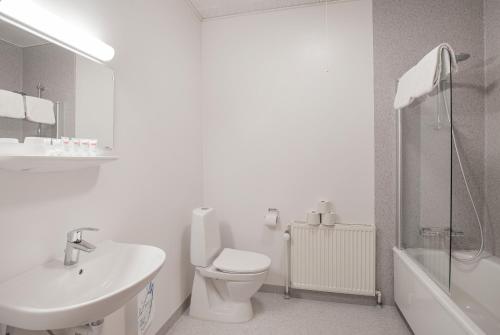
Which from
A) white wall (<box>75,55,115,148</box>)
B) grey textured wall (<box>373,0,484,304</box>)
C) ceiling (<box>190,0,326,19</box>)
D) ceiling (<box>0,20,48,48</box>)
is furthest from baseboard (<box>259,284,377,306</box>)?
ceiling (<box>190,0,326,19</box>)

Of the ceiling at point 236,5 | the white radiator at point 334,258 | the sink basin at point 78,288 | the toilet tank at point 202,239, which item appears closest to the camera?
the sink basin at point 78,288

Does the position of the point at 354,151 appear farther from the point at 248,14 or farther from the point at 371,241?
the point at 248,14

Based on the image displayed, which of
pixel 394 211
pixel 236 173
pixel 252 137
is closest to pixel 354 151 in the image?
pixel 394 211

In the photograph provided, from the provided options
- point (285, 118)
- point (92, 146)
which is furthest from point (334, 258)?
point (92, 146)

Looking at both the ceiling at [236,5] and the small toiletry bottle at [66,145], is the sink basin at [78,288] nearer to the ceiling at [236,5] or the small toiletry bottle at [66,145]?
the small toiletry bottle at [66,145]

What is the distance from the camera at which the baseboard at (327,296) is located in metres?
2.24

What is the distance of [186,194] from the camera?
2248 millimetres

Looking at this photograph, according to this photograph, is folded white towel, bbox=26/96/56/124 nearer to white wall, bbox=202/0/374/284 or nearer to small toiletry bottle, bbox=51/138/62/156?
small toiletry bottle, bbox=51/138/62/156

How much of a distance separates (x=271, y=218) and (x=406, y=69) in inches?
66.4

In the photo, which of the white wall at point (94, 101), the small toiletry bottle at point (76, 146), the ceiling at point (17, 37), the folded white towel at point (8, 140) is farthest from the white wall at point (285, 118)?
the folded white towel at point (8, 140)

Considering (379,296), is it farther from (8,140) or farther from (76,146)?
(8,140)

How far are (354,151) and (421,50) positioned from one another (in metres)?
0.96

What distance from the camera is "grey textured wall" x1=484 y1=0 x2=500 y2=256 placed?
192 cm

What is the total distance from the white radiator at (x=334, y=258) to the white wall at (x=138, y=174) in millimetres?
975
